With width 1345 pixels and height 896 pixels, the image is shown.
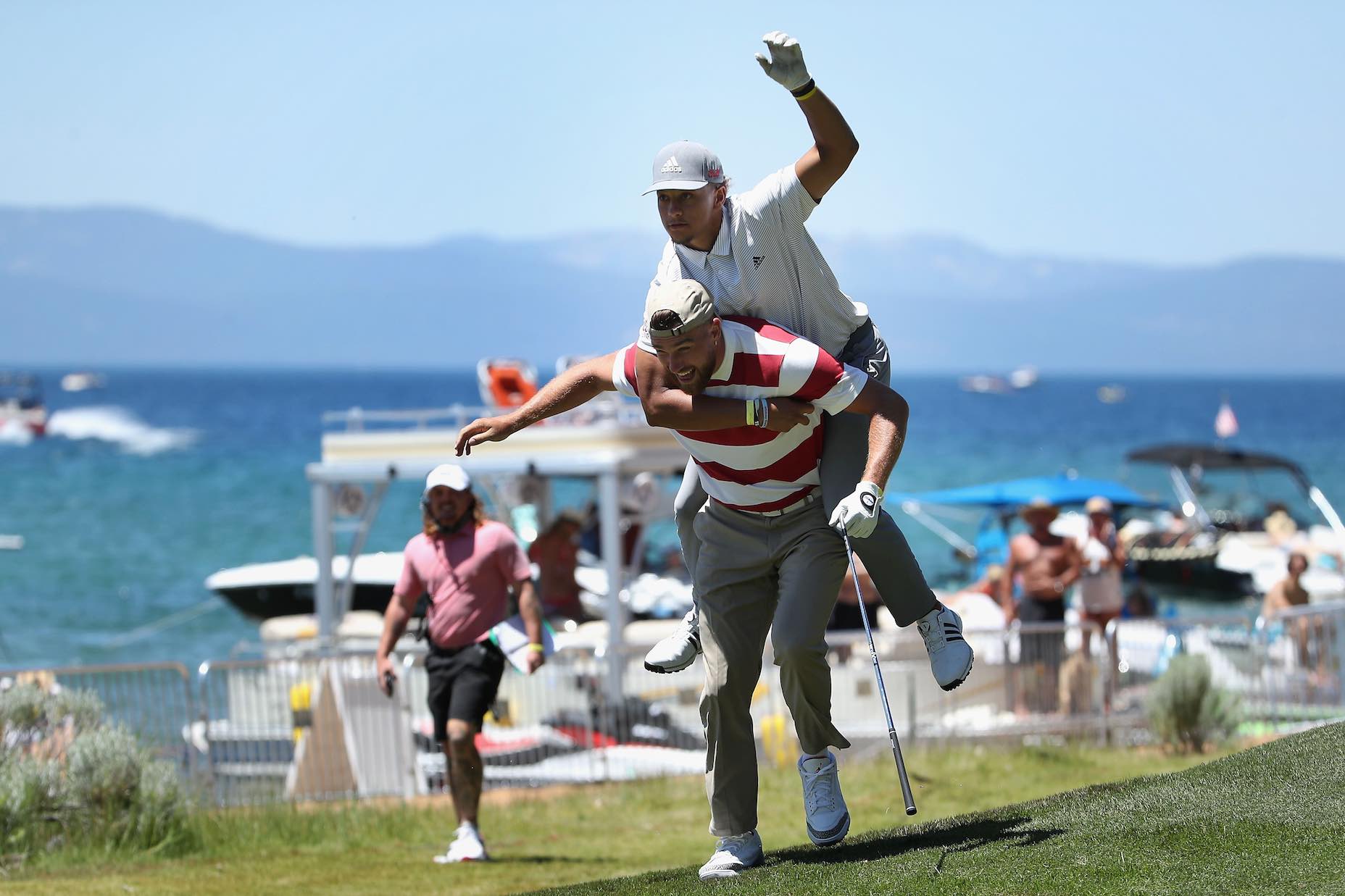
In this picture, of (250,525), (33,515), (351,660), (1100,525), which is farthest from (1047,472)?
(351,660)

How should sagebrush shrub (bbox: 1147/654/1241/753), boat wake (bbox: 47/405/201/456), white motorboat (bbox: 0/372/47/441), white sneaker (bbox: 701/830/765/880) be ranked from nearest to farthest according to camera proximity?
white sneaker (bbox: 701/830/765/880) < sagebrush shrub (bbox: 1147/654/1241/753) < boat wake (bbox: 47/405/201/456) < white motorboat (bbox: 0/372/47/441)

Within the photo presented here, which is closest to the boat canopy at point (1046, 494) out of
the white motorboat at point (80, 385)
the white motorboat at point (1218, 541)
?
the white motorboat at point (1218, 541)

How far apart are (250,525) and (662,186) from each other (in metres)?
52.6

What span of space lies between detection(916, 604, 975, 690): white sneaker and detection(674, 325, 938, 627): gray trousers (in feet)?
0.14

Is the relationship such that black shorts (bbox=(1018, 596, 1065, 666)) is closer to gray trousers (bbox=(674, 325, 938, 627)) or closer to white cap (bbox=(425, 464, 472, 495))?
white cap (bbox=(425, 464, 472, 495))

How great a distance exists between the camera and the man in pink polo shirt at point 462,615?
8.42 meters

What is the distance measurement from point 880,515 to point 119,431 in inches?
4336

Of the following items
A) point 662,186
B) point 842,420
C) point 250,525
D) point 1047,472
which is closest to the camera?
point 662,186

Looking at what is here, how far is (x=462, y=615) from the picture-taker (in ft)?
27.9

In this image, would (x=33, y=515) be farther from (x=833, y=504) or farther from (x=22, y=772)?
(x=833, y=504)

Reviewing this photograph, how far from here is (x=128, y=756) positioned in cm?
859

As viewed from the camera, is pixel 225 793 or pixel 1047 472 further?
pixel 1047 472

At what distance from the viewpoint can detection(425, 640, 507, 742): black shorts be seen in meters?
8.40

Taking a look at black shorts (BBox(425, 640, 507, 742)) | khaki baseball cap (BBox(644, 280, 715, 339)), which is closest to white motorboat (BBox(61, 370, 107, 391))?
black shorts (BBox(425, 640, 507, 742))
